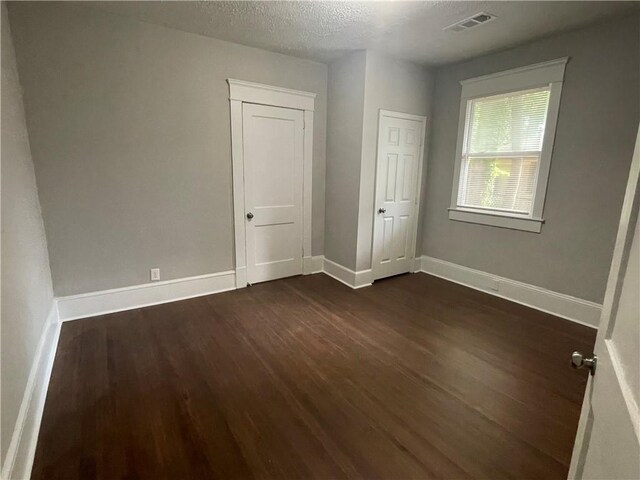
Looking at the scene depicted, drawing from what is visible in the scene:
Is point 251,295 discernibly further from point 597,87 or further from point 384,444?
point 597,87

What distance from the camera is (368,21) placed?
2760 millimetres

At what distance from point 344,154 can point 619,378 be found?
3.45 metres

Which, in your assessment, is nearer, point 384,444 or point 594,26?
point 384,444

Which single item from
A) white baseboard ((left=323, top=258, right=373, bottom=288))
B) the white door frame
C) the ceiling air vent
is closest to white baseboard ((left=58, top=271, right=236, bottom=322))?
the white door frame

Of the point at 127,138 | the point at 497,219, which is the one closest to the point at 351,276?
the point at 497,219

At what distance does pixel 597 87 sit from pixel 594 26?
0.51 meters

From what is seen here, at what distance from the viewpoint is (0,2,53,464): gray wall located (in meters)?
1.49

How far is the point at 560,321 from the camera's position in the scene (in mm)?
3098

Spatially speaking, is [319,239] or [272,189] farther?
[319,239]

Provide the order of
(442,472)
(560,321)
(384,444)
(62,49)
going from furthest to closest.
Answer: (560,321), (62,49), (384,444), (442,472)

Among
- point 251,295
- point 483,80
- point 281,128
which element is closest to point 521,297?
point 483,80

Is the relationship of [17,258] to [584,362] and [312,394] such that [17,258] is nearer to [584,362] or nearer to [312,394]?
[312,394]

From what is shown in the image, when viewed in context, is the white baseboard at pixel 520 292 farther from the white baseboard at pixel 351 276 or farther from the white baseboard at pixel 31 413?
the white baseboard at pixel 31 413

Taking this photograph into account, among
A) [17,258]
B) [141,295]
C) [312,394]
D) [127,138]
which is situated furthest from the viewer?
[141,295]
